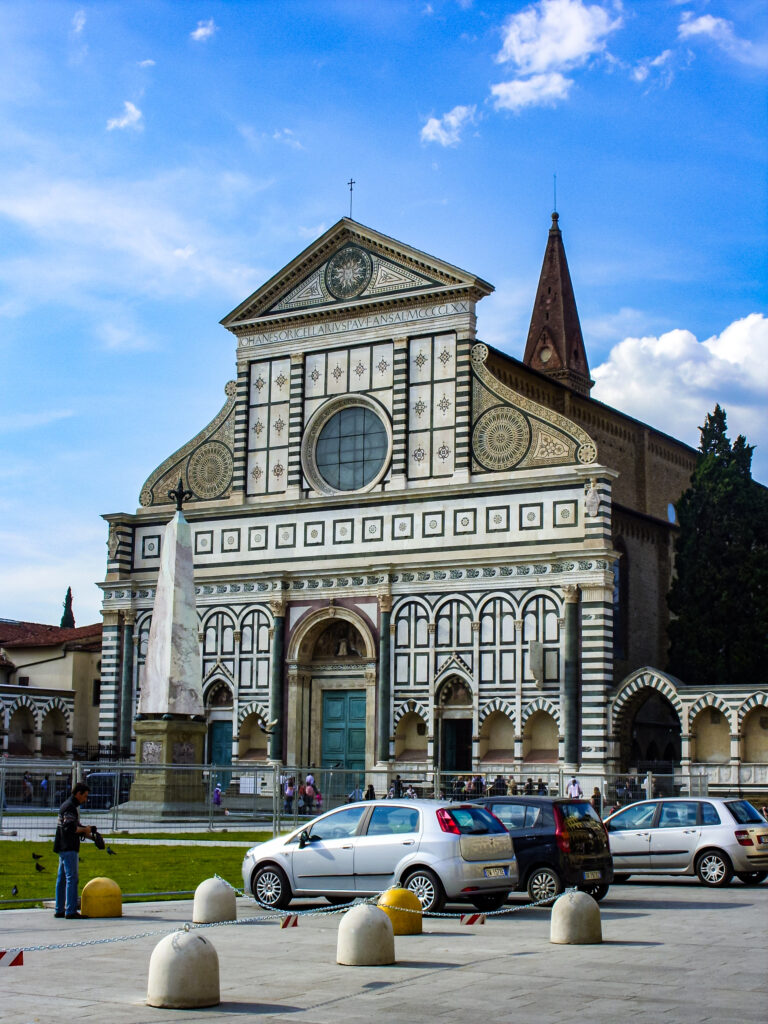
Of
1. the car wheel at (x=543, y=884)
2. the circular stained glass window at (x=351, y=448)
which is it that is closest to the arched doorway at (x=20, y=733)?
the circular stained glass window at (x=351, y=448)

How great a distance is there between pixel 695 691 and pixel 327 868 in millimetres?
24739

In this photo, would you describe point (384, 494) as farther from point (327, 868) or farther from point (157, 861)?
point (327, 868)

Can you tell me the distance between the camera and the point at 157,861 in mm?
23172

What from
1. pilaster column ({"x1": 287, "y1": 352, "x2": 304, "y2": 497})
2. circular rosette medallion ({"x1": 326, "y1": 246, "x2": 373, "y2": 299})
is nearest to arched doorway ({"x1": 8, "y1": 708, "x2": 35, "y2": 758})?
pilaster column ({"x1": 287, "y1": 352, "x2": 304, "y2": 497})

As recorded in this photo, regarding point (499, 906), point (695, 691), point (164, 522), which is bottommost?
point (499, 906)

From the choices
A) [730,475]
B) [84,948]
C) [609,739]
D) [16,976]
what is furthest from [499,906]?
[730,475]

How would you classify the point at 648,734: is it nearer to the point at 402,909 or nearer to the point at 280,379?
the point at 280,379

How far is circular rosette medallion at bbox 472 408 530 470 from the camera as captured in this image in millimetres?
42594

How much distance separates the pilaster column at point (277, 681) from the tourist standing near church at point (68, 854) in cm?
2860

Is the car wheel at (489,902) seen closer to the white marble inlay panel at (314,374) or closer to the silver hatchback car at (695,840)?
the silver hatchback car at (695,840)

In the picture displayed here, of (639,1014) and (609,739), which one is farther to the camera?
(609,739)

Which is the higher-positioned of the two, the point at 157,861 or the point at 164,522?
the point at 164,522

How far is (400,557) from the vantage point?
144 feet

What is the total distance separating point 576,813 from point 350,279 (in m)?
30.4
